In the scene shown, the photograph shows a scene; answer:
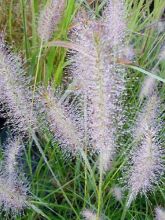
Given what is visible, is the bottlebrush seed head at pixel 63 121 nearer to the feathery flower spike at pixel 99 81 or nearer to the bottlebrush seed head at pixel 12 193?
the feathery flower spike at pixel 99 81

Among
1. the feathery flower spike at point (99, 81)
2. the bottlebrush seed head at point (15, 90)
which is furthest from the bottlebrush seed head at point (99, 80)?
the bottlebrush seed head at point (15, 90)

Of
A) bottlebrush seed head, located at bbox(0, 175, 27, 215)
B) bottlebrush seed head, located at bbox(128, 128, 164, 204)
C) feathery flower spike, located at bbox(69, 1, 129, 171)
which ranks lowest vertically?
bottlebrush seed head, located at bbox(0, 175, 27, 215)

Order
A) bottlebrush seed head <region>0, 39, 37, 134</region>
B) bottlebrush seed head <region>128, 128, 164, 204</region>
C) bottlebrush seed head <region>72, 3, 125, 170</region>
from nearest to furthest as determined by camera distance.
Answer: bottlebrush seed head <region>72, 3, 125, 170</region> < bottlebrush seed head <region>128, 128, 164, 204</region> < bottlebrush seed head <region>0, 39, 37, 134</region>

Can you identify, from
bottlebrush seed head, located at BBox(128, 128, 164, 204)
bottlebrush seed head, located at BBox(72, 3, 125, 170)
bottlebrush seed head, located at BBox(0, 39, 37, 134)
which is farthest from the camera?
bottlebrush seed head, located at BBox(0, 39, 37, 134)

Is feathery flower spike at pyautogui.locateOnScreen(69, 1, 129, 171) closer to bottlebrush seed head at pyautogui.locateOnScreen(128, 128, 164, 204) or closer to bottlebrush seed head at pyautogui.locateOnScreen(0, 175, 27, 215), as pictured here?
bottlebrush seed head at pyautogui.locateOnScreen(128, 128, 164, 204)

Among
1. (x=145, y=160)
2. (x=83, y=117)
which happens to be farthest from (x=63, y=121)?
(x=145, y=160)

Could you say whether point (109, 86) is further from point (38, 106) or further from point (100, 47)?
point (38, 106)

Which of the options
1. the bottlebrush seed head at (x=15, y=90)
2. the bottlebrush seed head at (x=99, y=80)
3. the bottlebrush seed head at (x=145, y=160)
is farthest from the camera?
the bottlebrush seed head at (x=15, y=90)

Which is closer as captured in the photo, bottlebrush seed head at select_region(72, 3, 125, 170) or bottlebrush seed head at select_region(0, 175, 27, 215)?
bottlebrush seed head at select_region(72, 3, 125, 170)

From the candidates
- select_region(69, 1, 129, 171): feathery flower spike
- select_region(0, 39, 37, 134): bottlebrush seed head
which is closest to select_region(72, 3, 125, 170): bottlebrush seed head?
select_region(69, 1, 129, 171): feathery flower spike

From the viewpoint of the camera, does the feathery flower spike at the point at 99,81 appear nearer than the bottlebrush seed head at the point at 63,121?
Yes

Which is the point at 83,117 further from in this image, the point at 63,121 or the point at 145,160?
the point at 145,160
